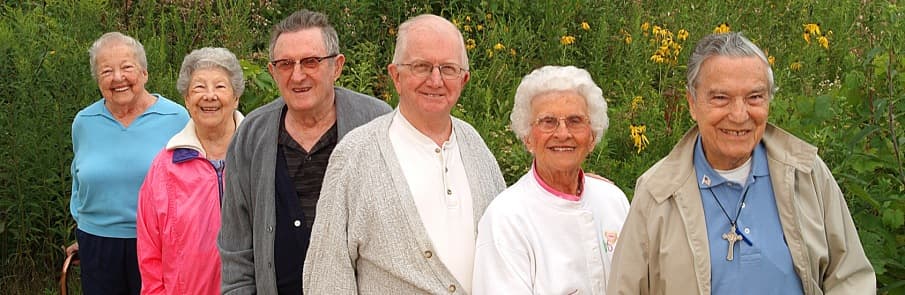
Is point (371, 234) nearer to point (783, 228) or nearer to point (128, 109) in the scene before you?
point (783, 228)

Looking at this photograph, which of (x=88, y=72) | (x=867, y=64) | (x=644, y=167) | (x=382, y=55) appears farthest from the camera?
(x=382, y=55)

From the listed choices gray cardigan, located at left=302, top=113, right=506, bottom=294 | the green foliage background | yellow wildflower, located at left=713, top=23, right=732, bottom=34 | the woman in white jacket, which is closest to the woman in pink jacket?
gray cardigan, located at left=302, top=113, right=506, bottom=294

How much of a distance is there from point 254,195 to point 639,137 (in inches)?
101

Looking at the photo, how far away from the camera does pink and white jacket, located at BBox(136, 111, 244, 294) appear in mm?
4387

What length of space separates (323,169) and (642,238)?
1314 mm

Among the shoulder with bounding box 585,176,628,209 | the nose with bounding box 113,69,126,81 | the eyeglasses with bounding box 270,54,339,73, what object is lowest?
the shoulder with bounding box 585,176,628,209

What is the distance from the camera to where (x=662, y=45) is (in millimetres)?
7172

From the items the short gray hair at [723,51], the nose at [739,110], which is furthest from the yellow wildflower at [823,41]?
the nose at [739,110]

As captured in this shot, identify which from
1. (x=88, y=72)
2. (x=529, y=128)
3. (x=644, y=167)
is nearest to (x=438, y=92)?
(x=529, y=128)

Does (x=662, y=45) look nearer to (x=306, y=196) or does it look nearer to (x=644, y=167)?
(x=644, y=167)

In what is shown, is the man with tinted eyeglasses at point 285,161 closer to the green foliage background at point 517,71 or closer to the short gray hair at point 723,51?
the short gray hair at point 723,51

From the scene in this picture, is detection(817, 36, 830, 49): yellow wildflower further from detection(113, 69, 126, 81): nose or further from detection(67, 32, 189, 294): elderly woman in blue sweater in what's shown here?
detection(113, 69, 126, 81): nose

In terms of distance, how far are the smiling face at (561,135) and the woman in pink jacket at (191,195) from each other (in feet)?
5.64

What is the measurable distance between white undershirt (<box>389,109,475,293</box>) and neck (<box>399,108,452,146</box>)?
1 cm
